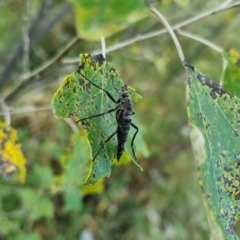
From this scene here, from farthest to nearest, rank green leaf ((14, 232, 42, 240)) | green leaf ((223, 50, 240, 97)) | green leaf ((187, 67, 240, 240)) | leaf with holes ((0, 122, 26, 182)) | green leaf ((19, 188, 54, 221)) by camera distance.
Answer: green leaf ((14, 232, 42, 240)) < green leaf ((19, 188, 54, 221)) < leaf with holes ((0, 122, 26, 182)) < green leaf ((223, 50, 240, 97)) < green leaf ((187, 67, 240, 240))

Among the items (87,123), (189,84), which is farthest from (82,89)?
(189,84)

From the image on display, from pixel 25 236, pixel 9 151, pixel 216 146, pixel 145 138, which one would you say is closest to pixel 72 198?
pixel 25 236

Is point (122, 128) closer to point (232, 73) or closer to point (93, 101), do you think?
point (93, 101)

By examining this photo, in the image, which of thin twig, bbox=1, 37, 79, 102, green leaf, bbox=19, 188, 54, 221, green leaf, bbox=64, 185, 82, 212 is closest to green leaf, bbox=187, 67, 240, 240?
thin twig, bbox=1, 37, 79, 102

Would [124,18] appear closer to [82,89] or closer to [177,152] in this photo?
[82,89]

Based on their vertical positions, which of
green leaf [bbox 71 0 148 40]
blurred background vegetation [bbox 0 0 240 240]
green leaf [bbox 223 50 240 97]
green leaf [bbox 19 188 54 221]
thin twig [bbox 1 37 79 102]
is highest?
blurred background vegetation [bbox 0 0 240 240]

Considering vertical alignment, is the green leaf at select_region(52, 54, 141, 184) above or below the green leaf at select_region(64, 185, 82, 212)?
below

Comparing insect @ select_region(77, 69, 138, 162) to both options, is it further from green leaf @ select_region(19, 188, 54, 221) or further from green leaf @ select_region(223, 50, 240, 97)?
green leaf @ select_region(19, 188, 54, 221)
